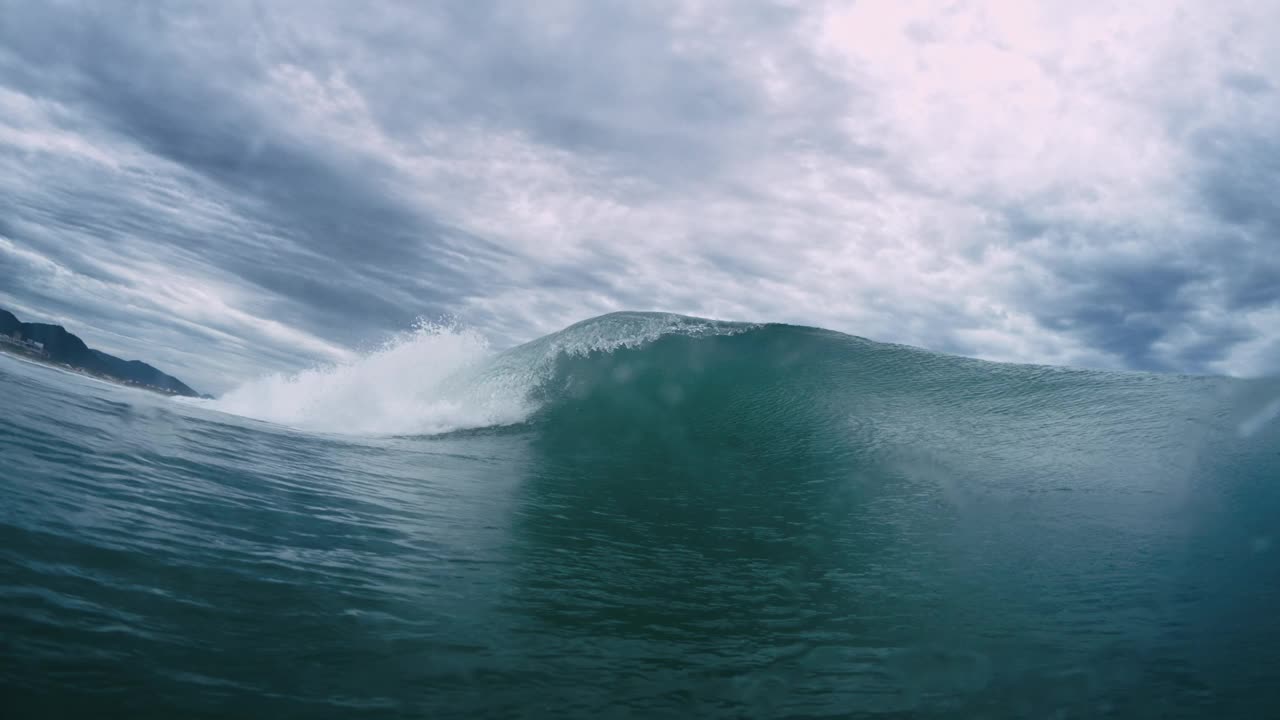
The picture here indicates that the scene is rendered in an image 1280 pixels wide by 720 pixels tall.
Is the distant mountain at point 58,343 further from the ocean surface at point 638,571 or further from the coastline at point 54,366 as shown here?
the ocean surface at point 638,571

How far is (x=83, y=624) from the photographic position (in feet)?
7.95

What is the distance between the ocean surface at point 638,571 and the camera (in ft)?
8.39

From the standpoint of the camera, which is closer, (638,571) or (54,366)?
(638,571)

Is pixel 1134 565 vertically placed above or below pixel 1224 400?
below

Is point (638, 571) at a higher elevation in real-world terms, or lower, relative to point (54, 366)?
higher

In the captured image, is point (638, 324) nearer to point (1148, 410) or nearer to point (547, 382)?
point (547, 382)

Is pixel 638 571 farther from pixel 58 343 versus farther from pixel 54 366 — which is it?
pixel 58 343

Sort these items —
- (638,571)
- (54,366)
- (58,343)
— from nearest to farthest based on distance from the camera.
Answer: (638,571) → (54,366) → (58,343)

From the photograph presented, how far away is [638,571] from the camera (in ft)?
14.8

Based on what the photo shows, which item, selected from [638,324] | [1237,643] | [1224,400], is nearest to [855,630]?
[1237,643]

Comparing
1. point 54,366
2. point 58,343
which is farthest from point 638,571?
point 58,343

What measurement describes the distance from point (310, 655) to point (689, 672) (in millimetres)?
1716

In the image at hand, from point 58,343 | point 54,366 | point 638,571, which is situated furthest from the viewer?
point 58,343

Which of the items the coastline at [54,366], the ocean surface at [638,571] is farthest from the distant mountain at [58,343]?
the ocean surface at [638,571]
